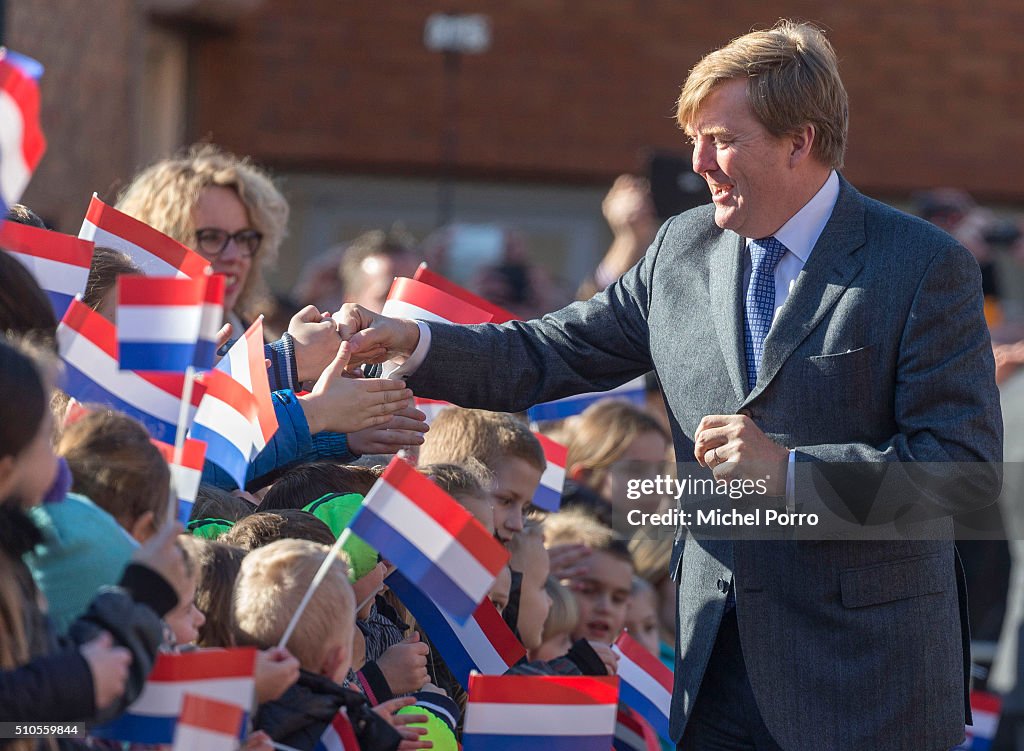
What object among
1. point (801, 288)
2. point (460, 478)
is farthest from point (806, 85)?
point (460, 478)

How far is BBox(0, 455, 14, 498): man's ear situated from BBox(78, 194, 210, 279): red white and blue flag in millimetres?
1382

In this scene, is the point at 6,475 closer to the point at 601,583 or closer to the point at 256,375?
the point at 256,375

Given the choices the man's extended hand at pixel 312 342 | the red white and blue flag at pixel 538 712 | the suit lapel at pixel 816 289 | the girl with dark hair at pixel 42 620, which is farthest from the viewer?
the man's extended hand at pixel 312 342

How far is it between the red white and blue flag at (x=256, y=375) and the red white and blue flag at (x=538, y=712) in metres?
0.57

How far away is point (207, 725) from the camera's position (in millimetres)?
2174

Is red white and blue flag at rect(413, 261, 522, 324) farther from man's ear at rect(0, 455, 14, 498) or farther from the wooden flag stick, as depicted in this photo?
man's ear at rect(0, 455, 14, 498)

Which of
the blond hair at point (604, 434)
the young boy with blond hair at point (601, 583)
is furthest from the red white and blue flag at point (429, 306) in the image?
the blond hair at point (604, 434)

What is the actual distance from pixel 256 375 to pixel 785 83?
1.13 metres

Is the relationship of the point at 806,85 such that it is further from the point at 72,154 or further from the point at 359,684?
the point at 72,154

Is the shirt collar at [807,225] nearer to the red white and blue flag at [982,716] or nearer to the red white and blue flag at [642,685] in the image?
the red white and blue flag at [642,685]

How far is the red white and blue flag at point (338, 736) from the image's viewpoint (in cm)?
245

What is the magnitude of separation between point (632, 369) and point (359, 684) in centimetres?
96

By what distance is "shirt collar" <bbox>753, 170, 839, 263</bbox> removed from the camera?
3.05 metres

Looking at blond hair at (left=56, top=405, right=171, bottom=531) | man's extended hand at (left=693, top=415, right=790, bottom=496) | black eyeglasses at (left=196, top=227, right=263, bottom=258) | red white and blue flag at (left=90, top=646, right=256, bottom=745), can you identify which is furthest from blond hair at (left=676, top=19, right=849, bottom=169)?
black eyeglasses at (left=196, top=227, right=263, bottom=258)
